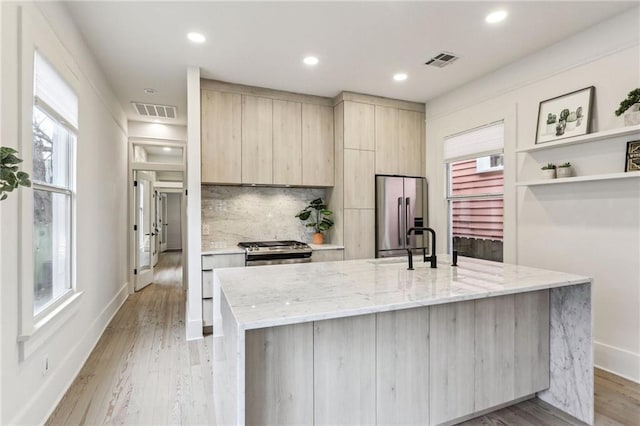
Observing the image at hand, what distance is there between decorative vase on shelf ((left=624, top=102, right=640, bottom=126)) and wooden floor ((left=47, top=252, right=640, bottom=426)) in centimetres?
201

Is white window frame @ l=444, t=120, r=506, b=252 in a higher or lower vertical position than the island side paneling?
higher

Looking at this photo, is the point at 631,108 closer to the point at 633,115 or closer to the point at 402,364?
the point at 633,115

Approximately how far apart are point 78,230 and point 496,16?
3.99m

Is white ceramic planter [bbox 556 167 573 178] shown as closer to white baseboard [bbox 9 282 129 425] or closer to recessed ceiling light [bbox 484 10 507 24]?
recessed ceiling light [bbox 484 10 507 24]

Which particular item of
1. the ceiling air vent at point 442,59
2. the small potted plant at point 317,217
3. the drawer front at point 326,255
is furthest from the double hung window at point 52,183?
the ceiling air vent at point 442,59

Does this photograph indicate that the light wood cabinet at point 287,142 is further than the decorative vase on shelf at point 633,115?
Yes

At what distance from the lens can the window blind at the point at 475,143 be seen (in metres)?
3.85

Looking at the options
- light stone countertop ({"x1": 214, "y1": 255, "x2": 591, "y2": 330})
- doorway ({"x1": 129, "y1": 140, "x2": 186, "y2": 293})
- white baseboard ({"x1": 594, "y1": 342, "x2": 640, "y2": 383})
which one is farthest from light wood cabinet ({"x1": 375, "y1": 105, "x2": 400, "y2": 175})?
doorway ({"x1": 129, "y1": 140, "x2": 186, "y2": 293})

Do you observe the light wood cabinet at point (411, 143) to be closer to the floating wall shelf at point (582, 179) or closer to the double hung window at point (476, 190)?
the double hung window at point (476, 190)

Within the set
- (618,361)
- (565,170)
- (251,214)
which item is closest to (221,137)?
(251,214)

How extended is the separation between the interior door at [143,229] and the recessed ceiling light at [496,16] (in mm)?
5501

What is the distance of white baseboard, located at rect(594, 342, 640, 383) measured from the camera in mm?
2643

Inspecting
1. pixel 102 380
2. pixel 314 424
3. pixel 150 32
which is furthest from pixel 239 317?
pixel 150 32

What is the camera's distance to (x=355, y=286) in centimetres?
186
